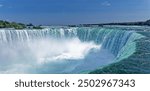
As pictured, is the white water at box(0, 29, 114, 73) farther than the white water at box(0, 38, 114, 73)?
Yes

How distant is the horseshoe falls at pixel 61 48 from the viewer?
19523 mm

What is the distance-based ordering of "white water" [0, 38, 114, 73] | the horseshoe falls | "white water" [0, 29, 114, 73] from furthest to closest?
"white water" [0, 29, 114, 73], the horseshoe falls, "white water" [0, 38, 114, 73]

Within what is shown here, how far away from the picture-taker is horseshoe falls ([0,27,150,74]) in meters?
19.5

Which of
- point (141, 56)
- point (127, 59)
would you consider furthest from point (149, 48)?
point (127, 59)

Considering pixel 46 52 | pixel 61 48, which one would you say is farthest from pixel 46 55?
pixel 61 48

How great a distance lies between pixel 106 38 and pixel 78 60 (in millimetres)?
4036

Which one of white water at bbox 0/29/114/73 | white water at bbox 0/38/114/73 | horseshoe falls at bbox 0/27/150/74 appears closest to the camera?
white water at bbox 0/38/114/73

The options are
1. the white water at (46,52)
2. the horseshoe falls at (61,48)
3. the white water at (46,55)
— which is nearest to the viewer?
the white water at (46,55)

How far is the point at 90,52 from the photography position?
26594 mm

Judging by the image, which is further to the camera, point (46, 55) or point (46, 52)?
point (46, 52)

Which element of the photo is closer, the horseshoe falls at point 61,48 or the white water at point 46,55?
the white water at point 46,55

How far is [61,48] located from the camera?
95.1 ft

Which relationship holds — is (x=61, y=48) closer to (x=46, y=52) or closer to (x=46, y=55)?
(x=46, y=52)

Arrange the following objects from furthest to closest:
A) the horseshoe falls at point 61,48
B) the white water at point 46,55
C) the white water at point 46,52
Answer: the white water at point 46,52 < the horseshoe falls at point 61,48 < the white water at point 46,55
